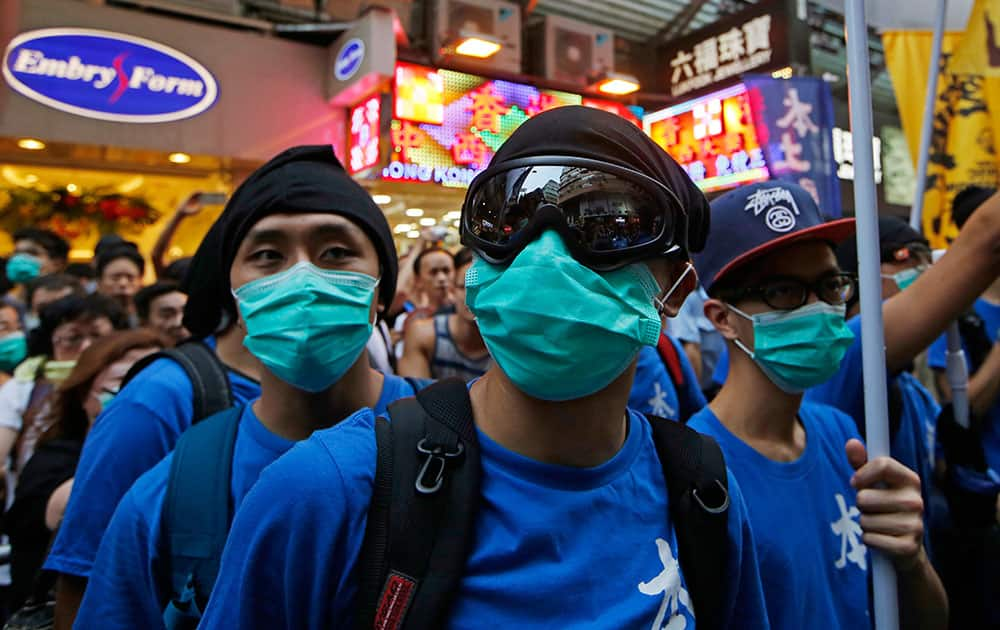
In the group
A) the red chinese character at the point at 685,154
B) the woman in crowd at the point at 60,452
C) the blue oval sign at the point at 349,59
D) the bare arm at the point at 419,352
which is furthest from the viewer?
the red chinese character at the point at 685,154

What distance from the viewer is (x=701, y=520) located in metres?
1.33

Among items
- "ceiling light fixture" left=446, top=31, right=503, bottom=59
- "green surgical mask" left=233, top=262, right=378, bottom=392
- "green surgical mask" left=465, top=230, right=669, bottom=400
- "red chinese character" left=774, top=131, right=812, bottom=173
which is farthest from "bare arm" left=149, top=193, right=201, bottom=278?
"red chinese character" left=774, top=131, right=812, bottom=173

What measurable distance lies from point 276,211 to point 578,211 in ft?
3.42

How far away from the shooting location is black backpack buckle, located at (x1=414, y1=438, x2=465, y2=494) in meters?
1.15

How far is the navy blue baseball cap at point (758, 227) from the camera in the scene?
2146 millimetres

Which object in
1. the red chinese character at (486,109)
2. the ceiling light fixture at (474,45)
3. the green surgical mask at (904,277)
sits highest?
the ceiling light fixture at (474,45)

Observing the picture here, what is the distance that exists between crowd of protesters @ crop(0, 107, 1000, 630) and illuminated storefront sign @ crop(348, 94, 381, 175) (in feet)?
20.3

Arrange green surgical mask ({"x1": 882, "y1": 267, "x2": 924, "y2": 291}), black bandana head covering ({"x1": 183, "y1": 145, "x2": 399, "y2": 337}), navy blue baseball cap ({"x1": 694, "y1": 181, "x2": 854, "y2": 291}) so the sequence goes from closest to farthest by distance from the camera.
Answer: black bandana head covering ({"x1": 183, "y1": 145, "x2": 399, "y2": 337})
navy blue baseball cap ({"x1": 694, "y1": 181, "x2": 854, "y2": 291})
green surgical mask ({"x1": 882, "y1": 267, "x2": 924, "y2": 291})

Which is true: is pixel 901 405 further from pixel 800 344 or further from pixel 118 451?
pixel 118 451

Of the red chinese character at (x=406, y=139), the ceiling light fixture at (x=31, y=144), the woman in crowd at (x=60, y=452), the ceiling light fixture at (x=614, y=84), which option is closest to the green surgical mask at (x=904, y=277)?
the woman in crowd at (x=60, y=452)

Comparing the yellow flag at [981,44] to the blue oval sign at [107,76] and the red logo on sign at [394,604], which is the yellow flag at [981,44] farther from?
the blue oval sign at [107,76]

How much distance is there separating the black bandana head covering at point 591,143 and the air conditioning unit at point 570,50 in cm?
1034

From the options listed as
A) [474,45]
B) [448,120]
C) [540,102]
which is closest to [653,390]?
[448,120]

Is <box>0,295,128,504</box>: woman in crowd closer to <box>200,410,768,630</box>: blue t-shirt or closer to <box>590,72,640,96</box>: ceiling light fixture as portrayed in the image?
<box>200,410,768,630</box>: blue t-shirt
